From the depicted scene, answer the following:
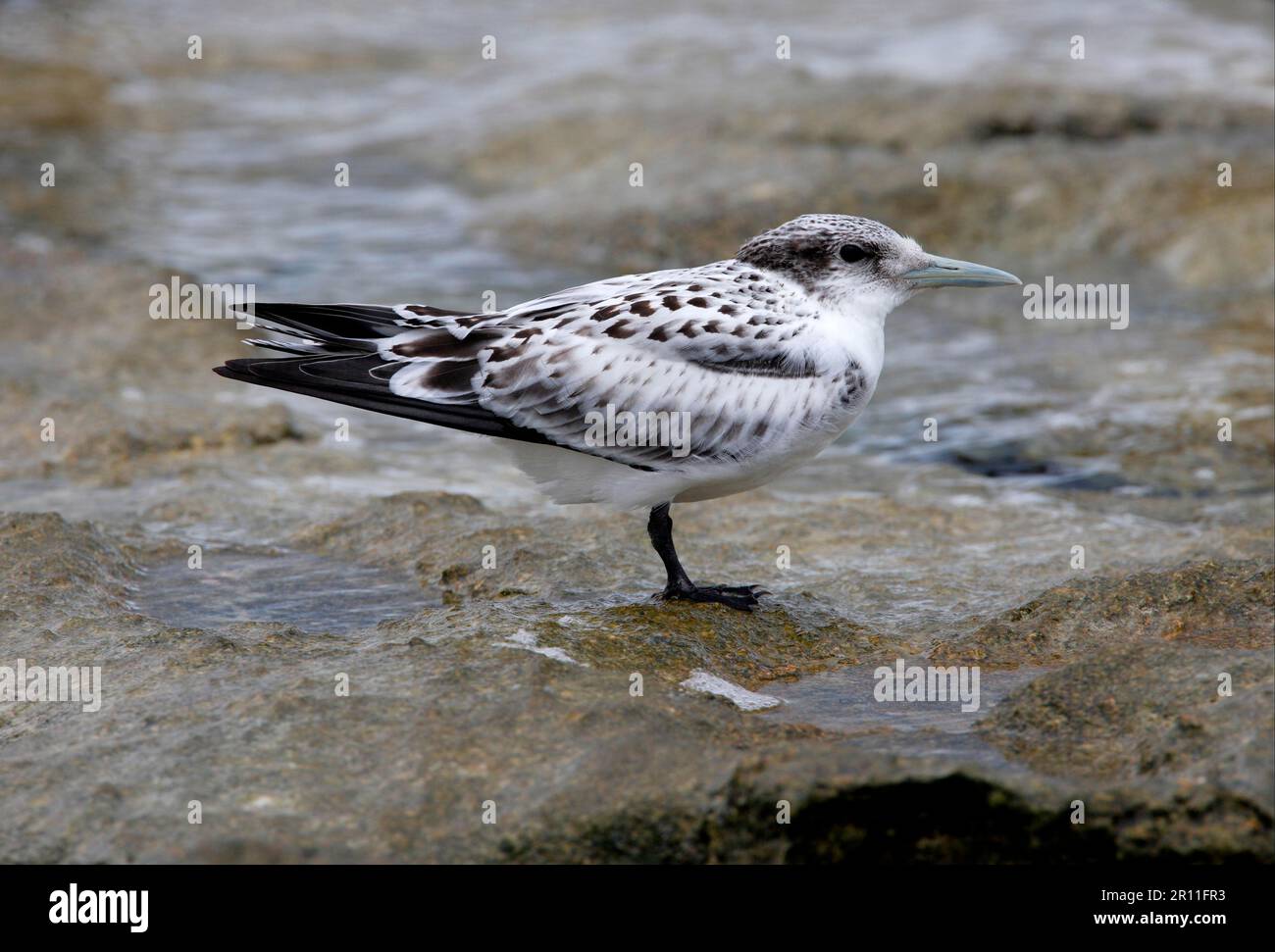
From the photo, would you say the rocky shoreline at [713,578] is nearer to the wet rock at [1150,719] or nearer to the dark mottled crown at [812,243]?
the wet rock at [1150,719]

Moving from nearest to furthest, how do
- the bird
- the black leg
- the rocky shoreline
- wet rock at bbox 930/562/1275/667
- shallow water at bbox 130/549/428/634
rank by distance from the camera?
the rocky shoreline, wet rock at bbox 930/562/1275/667, the bird, the black leg, shallow water at bbox 130/549/428/634

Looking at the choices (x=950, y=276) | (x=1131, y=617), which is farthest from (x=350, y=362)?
(x=1131, y=617)

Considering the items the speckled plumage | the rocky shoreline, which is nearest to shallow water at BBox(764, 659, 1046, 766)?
the rocky shoreline

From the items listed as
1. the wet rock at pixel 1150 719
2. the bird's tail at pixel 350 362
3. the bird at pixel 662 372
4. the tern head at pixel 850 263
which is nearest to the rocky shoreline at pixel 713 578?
the wet rock at pixel 1150 719

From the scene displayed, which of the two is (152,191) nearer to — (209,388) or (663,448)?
(209,388)

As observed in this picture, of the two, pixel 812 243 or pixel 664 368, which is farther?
pixel 812 243

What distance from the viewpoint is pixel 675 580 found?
5.56 metres

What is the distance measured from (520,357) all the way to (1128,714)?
7.66 feet

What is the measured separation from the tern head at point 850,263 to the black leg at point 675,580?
0.97 m

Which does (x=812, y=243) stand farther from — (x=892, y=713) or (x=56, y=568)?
(x=56, y=568)

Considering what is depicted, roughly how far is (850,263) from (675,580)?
1303 millimetres

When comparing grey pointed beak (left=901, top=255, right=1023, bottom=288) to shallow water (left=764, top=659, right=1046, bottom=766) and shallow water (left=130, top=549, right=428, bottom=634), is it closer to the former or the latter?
shallow water (left=764, top=659, right=1046, bottom=766)

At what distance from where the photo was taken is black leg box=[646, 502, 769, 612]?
553 cm

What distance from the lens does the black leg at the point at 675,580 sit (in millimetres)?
5527
